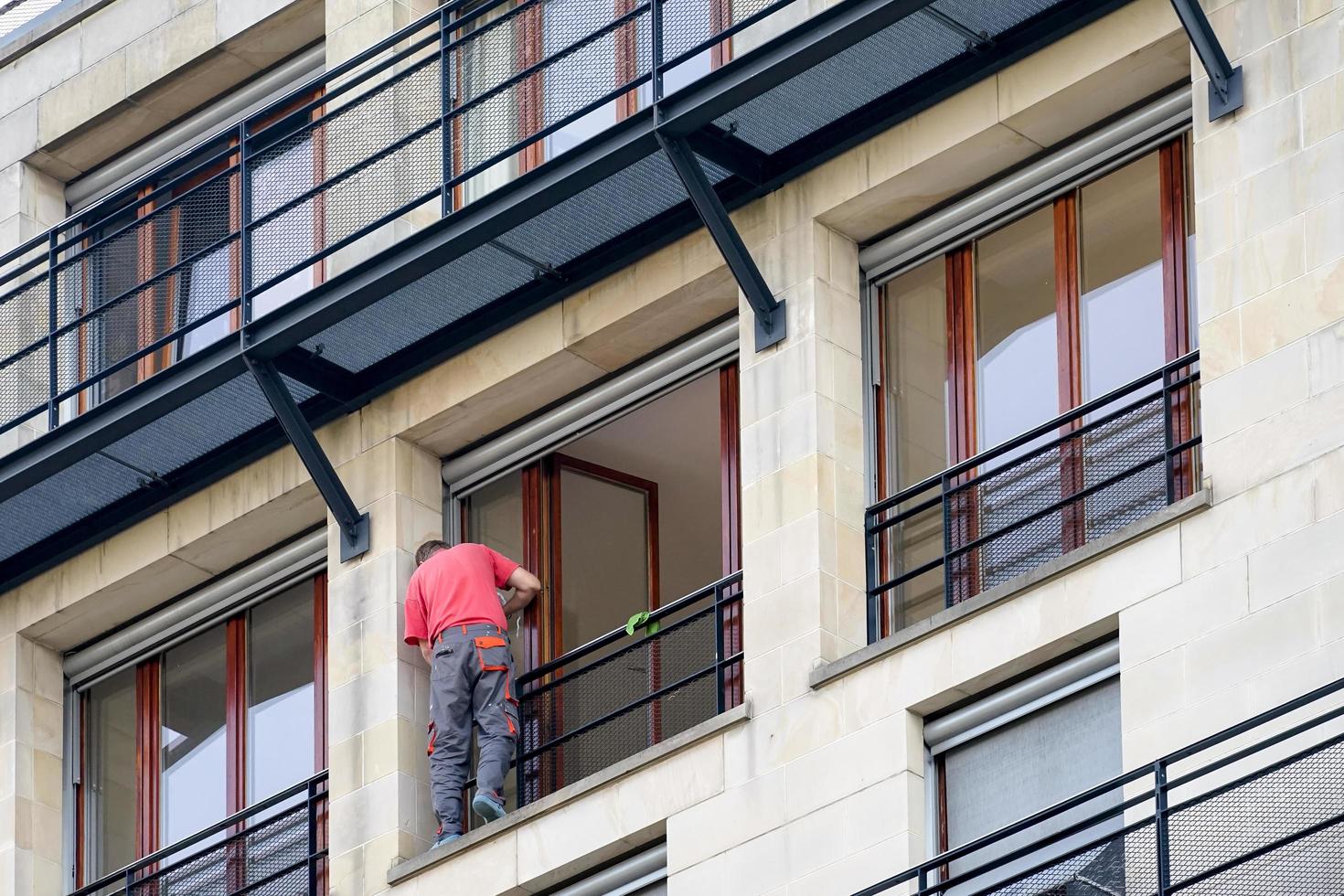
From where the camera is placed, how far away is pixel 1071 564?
69.1ft

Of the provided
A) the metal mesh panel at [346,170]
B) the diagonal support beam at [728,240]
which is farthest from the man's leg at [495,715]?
the metal mesh panel at [346,170]

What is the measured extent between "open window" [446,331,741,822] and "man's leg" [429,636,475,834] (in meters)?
0.46

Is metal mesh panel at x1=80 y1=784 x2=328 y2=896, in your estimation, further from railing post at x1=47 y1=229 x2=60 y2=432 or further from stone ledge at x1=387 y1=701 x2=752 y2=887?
railing post at x1=47 y1=229 x2=60 y2=432

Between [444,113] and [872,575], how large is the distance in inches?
172

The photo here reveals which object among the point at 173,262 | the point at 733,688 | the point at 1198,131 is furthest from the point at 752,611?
the point at 173,262

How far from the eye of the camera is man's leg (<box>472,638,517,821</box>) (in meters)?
23.6

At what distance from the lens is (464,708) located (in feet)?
78.6

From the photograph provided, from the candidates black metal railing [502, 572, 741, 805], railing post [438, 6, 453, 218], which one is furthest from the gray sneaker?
railing post [438, 6, 453, 218]

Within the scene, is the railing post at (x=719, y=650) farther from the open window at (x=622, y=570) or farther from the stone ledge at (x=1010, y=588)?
the stone ledge at (x=1010, y=588)

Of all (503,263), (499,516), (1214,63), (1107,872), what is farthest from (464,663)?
(1214,63)

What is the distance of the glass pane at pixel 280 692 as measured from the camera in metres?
25.7

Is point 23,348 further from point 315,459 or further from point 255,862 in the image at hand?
point 255,862

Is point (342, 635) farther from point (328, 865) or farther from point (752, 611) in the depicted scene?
point (752, 611)

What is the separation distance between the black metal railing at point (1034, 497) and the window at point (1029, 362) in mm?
12
